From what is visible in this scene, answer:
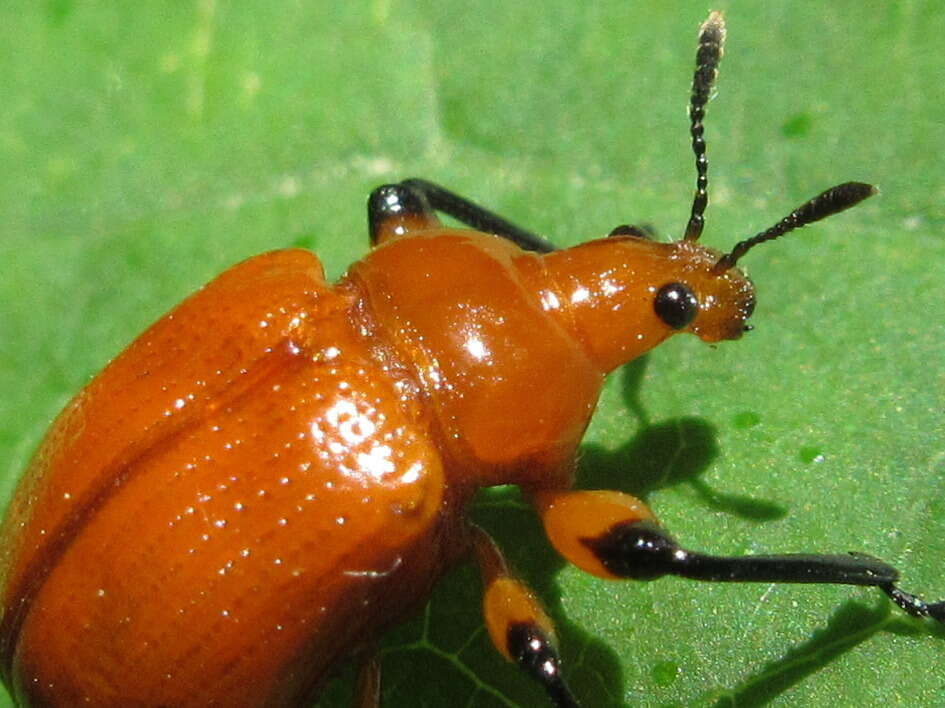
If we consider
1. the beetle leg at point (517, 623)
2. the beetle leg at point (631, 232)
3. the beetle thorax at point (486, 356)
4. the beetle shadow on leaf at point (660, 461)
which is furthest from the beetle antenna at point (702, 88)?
the beetle leg at point (517, 623)

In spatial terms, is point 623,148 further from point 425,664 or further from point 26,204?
point 26,204

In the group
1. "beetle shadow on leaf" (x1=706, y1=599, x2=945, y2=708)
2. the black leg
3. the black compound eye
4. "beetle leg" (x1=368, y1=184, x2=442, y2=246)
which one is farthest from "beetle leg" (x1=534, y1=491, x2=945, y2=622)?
"beetle leg" (x1=368, y1=184, x2=442, y2=246)

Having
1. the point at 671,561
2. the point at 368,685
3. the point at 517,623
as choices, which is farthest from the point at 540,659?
the point at 368,685

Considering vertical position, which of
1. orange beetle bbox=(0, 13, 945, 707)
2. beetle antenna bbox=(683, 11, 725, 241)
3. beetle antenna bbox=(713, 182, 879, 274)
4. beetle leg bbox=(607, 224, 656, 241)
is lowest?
orange beetle bbox=(0, 13, 945, 707)

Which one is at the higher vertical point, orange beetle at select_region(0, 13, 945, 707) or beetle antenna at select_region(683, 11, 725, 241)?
beetle antenna at select_region(683, 11, 725, 241)

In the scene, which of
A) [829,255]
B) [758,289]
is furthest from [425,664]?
[829,255]

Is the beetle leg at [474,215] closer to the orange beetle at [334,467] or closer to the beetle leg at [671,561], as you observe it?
the orange beetle at [334,467]

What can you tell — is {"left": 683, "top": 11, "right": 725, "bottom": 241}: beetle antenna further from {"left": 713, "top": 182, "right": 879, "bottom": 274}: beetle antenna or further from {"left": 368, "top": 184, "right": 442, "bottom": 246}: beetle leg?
{"left": 368, "top": 184, "right": 442, "bottom": 246}: beetle leg
